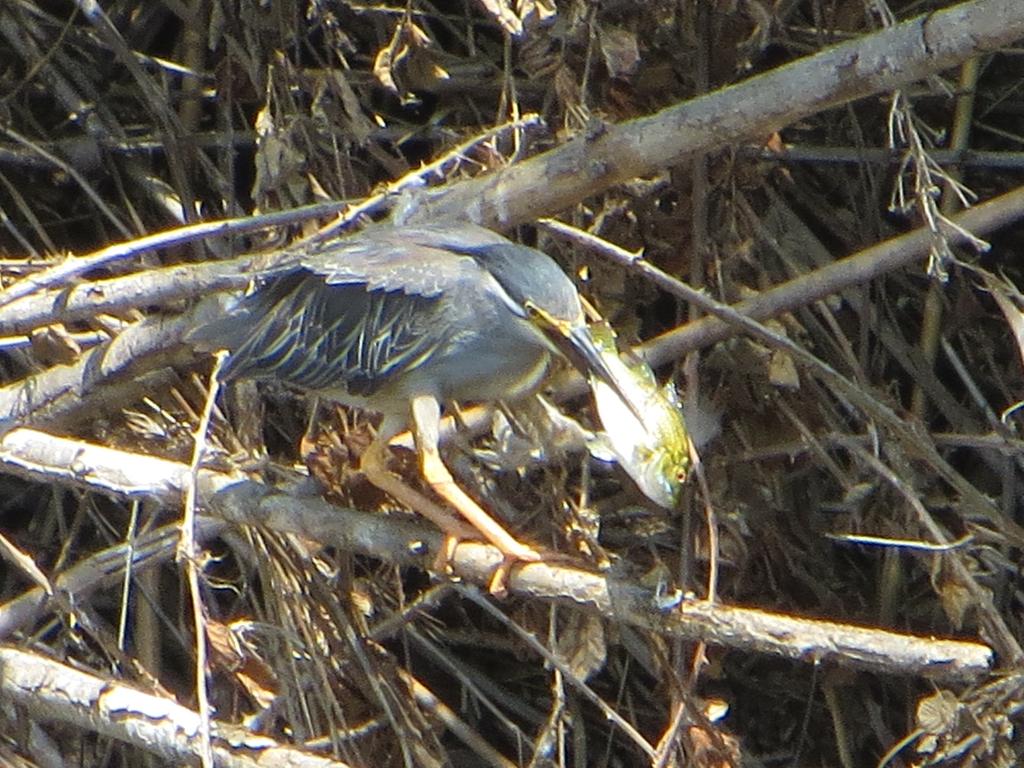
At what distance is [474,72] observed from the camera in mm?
3807

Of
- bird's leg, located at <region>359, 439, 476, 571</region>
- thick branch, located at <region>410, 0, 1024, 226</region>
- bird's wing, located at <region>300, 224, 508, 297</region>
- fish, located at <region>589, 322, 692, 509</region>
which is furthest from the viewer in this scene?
bird's wing, located at <region>300, 224, 508, 297</region>

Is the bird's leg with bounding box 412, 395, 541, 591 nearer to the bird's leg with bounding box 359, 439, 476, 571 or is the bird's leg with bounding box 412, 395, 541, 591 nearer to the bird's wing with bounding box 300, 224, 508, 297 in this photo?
the bird's leg with bounding box 359, 439, 476, 571

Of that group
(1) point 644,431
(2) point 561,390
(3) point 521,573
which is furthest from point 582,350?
(2) point 561,390

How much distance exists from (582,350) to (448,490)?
33 centimetres

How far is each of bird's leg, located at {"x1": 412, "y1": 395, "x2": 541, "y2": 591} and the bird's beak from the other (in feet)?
0.86

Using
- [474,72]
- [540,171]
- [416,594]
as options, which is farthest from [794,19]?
[416,594]

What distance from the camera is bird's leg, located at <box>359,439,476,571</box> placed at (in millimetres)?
2711

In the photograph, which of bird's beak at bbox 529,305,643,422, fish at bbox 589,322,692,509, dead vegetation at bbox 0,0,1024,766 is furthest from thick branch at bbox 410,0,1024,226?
fish at bbox 589,322,692,509

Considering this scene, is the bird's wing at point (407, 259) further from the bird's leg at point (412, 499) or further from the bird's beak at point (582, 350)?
the bird's leg at point (412, 499)

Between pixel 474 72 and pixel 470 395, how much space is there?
1.10 m

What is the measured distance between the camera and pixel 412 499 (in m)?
2.88

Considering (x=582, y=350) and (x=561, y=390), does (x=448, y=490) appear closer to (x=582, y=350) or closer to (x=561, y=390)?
(x=582, y=350)

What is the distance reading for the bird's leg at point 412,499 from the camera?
8.89ft

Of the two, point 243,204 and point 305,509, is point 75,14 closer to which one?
point 243,204
